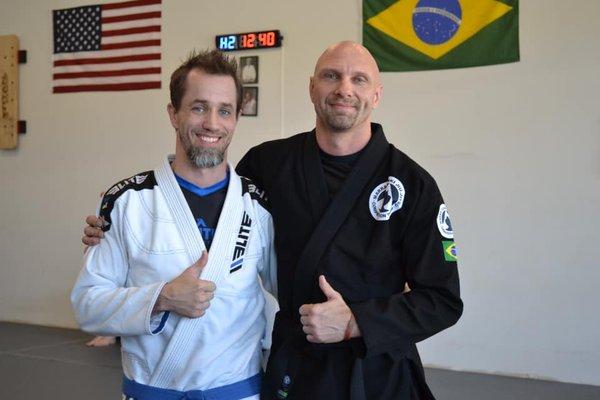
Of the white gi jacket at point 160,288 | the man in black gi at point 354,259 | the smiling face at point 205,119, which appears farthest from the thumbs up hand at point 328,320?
the smiling face at point 205,119

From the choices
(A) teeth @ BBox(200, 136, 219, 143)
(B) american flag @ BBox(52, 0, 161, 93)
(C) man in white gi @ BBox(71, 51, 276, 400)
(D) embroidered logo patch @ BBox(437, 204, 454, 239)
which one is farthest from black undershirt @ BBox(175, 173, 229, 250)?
(B) american flag @ BBox(52, 0, 161, 93)

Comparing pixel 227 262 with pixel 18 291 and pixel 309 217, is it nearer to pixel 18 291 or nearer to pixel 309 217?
pixel 309 217

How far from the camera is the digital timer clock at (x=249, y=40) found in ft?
15.2

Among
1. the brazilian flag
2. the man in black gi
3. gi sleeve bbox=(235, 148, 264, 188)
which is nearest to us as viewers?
the man in black gi

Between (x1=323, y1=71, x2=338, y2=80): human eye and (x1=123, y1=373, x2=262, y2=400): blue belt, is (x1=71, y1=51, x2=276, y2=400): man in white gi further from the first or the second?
(x1=323, y1=71, x2=338, y2=80): human eye

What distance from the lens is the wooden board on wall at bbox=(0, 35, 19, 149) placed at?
5.71 m

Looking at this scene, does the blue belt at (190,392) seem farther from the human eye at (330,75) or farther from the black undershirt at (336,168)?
the human eye at (330,75)

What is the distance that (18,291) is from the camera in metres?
5.80

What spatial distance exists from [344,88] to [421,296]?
0.60 meters

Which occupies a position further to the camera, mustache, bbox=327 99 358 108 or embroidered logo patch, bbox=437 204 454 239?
mustache, bbox=327 99 358 108

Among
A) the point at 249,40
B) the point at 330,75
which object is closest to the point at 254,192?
the point at 330,75

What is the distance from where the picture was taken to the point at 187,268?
5.19 feet

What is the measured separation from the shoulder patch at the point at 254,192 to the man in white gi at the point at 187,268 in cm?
5

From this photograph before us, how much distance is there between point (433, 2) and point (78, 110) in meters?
3.11
